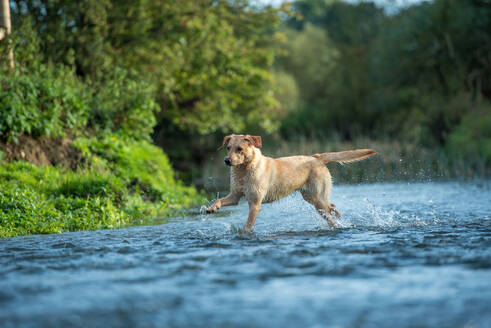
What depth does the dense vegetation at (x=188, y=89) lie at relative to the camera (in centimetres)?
1123

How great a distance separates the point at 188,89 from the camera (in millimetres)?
23938

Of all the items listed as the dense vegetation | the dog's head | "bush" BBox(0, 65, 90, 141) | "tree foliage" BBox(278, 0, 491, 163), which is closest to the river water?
the dog's head

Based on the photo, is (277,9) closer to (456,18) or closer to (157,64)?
(157,64)

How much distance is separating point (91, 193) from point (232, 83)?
14.5 m

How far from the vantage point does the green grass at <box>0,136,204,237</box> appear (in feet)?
29.2

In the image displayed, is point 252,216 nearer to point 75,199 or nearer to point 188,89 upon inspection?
point 75,199

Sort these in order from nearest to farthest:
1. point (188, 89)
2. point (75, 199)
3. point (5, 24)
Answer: point (75, 199) → point (5, 24) → point (188, 89)

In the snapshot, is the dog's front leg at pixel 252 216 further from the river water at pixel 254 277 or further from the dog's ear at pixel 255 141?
the dog's ear at pixel 255 141

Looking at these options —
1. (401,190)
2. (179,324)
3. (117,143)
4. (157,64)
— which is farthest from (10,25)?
(179,324)

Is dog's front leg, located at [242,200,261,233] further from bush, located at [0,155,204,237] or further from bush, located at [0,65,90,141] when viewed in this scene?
bush, located at [0,65,90,141]

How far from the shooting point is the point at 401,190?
15.9 metres

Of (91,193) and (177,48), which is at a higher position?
(177,48)

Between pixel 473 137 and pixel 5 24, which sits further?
pixel 473 137

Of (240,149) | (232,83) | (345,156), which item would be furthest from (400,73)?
(240,149)
